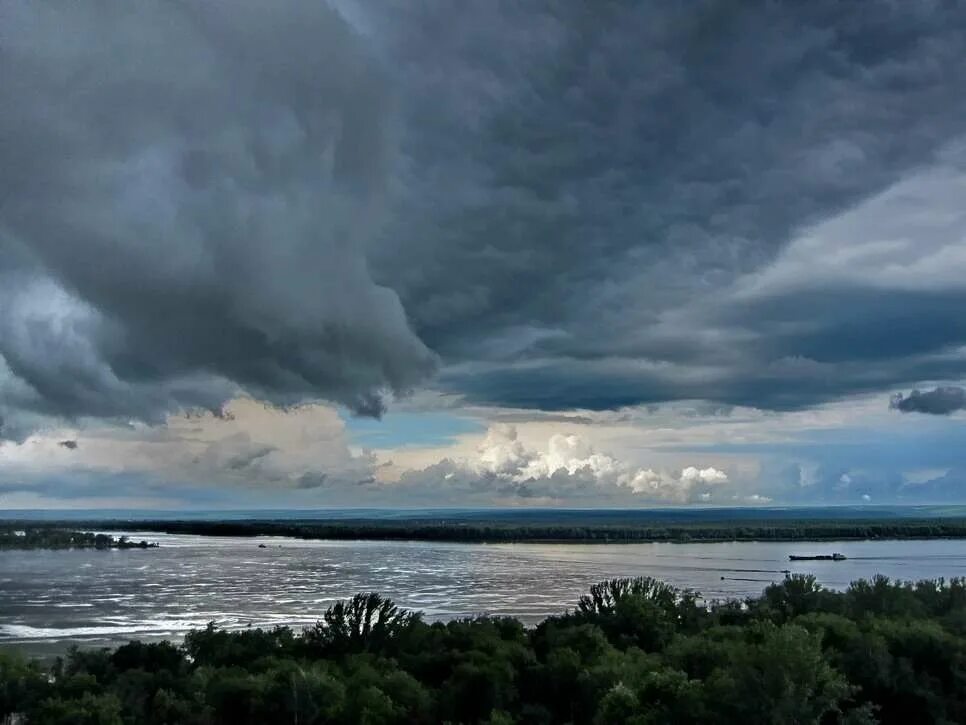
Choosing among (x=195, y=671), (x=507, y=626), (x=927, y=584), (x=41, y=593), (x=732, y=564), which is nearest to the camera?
(x=195, y=671)

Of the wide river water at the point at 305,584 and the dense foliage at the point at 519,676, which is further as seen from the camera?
the wide river water at the point at 305,584

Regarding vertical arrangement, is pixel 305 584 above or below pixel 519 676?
below

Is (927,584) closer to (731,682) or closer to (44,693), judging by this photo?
(731,682)

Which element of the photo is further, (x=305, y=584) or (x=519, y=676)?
(x=305, y=584)

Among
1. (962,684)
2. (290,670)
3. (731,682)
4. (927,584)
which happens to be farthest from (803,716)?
(927,584)

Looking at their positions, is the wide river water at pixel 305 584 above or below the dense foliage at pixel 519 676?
below
